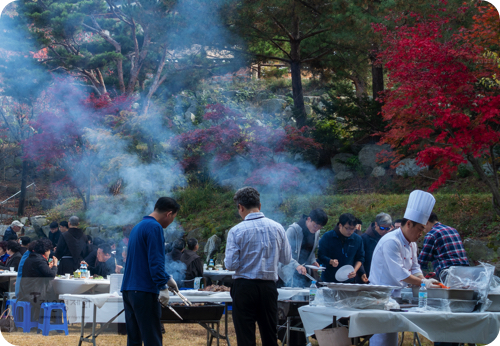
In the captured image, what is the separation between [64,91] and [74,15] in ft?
8.70

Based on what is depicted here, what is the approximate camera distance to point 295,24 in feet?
45.2

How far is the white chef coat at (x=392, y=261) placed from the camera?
3555 mm

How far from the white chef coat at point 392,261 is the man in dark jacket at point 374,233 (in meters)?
2.25

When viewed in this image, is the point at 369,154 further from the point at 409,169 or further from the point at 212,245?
the point at 212,245

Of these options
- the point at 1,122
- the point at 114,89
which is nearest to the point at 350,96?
the point at 114,89

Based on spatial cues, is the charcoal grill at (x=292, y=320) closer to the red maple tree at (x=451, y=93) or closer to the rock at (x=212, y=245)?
the red maple tree at (x=451, y=93)

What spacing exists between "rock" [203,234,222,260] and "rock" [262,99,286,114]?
8.92 m

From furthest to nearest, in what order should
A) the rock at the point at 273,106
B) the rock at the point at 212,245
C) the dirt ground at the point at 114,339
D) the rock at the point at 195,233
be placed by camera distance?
the rock at the point at 273,106 → the rock at the point at 195,233 → the rock at the point at 212,245 → the dirt ground at the point at 114,339

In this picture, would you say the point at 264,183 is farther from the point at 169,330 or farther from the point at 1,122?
the point at 1,122

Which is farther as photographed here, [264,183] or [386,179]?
[386,179]

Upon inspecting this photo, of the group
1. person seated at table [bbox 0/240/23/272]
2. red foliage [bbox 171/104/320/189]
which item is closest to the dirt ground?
person seated at table [bbox 0/240/23/272]

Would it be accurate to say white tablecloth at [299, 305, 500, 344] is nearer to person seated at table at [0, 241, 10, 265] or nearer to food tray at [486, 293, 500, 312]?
food tray at [486, 293, 500, 312]

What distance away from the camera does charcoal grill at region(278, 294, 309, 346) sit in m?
4.40

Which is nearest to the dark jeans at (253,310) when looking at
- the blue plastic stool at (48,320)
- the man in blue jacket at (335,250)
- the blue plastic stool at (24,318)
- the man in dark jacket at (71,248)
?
the man in blue jacket at (335,250)
